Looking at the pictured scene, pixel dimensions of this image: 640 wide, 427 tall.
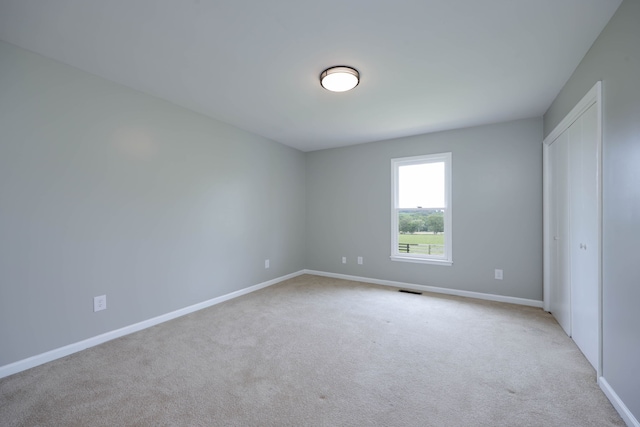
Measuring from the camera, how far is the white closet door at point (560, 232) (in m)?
2.71

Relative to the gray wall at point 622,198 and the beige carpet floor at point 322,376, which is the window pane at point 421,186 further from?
the gray wall at point 622,198

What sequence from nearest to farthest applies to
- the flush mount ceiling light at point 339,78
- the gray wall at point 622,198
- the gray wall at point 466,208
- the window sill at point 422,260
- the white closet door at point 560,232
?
the gray wall at point 622,198
the flush mount ceiling light at point 339,78
the white closet door at point 560,232
the gray wall at point 466,208
the window sill at point 422,260

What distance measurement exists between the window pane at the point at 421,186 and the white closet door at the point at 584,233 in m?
1.68

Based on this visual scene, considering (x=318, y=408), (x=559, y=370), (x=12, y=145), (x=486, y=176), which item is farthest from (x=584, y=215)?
(x=12, y=145)

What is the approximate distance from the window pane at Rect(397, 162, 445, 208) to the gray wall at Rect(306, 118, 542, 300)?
0.20 meters

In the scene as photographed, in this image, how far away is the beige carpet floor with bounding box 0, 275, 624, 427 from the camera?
1625mm

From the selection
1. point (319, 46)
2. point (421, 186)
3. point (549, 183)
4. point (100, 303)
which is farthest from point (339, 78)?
point (100, 303)

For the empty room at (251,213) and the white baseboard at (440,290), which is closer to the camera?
the empty room at (251,213)

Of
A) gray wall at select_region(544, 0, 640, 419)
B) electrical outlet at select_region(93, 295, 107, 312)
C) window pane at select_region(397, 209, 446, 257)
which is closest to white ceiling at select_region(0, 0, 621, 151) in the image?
gray wall at select_region(544, 0, 640, 419)

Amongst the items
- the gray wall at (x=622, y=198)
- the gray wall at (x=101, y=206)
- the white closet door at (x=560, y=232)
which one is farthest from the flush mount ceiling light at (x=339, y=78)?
the white closet door at (x=560, y=232)

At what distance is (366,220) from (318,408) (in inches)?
132

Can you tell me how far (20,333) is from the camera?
6.83ft

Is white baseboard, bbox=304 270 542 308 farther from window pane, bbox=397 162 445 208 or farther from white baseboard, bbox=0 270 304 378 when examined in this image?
white baseboard, bbox=0 270 304 378

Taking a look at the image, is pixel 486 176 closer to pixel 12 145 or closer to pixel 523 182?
pixel 523 182
